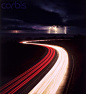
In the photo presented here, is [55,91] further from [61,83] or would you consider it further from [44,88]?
[61,83]

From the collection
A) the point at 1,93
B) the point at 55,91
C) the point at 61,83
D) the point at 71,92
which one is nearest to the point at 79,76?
the point at 61,83

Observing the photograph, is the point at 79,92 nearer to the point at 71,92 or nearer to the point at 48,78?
the point at 71,92

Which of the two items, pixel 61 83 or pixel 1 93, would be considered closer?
pixel 1 93

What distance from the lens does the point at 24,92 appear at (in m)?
8.38

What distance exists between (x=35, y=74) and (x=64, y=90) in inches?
150

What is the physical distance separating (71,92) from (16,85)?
148 inches

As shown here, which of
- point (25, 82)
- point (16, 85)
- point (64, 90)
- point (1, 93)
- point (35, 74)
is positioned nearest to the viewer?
point (1, 93)

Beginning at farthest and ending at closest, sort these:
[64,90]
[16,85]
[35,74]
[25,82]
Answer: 1. [35,74]
2. [25,82]
3. [16,85]
4. [64,90]

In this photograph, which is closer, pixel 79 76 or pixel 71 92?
pixel 71 92

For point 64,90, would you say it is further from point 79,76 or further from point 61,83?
point 79,76

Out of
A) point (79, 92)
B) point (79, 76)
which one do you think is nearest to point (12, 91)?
point (79, 92)

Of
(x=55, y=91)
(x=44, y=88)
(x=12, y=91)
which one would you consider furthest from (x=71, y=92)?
(x=12, y=91)

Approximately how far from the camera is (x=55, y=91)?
8.32 meters

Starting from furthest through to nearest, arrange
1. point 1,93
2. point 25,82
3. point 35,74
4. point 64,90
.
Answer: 1. point 35,74
2. point 25,82
3. point 64,90
4. point 1,93
